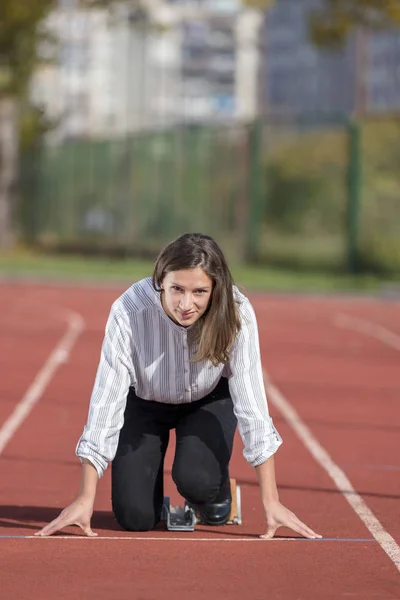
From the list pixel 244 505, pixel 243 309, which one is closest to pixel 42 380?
pixel 244 505

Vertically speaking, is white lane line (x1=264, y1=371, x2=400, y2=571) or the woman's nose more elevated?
the woman's nose

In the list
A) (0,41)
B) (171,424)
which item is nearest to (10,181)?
(0,41)

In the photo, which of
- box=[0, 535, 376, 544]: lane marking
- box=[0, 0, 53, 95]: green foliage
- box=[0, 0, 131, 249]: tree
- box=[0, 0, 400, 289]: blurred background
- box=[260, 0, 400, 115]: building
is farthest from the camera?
box=[260, 0, 400, 115]: building

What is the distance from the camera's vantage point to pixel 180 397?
24.4 feet

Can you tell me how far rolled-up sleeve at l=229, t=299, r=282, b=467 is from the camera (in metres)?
7.06

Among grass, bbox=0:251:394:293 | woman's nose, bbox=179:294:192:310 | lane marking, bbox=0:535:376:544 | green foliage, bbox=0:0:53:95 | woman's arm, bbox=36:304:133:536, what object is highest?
green foliage, bbox=0:0:53:95

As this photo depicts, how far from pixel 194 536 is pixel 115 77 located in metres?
147

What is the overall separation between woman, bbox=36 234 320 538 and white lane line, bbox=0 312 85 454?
2441mm

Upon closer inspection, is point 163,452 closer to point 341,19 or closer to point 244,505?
point 244,505

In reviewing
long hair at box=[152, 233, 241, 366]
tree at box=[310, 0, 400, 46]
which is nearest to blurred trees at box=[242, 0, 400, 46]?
tree at box=[310, 0, 400, 46]

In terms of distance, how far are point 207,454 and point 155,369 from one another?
0.46 metres

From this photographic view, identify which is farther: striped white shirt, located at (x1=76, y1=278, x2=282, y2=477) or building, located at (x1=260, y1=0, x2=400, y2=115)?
building, located at (x1=260, y1=0, x2=400, y2=115)

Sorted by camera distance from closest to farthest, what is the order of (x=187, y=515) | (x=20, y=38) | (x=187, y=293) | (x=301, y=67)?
(x=187, y=293)
(x=187, y=515)
(x=20, y=38)
(x=301, y=67)

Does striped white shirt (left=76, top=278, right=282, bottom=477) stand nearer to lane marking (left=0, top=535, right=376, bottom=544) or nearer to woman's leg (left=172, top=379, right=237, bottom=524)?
woman's leg (left=172, top=379, right=237, bottom=524)
